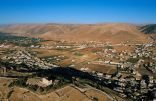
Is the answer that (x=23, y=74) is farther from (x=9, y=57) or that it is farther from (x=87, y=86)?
(x=9, y=57)

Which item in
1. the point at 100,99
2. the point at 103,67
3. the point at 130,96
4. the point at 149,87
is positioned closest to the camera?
the point at 100,99

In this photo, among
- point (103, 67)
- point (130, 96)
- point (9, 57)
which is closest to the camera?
point (130, 96)

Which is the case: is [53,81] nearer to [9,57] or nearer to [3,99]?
[3,99]

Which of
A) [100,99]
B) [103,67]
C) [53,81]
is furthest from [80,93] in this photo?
[103,67]

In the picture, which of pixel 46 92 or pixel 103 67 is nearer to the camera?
pixel 46 92

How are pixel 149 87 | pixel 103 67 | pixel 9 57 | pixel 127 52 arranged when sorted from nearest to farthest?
pixel 149 87 < pixel 103 67 < pixel 9 57 < pixel 127 52

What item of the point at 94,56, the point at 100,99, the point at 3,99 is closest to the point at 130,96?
the point at 100,99

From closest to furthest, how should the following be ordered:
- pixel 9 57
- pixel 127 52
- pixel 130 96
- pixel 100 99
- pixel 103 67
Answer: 1. pixel 100 99
2. pixel 130 96
3. pixel 103 67
4. pixel 9 57
5. pixel 127 52

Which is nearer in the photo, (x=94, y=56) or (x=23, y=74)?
(x=23, y=74)
